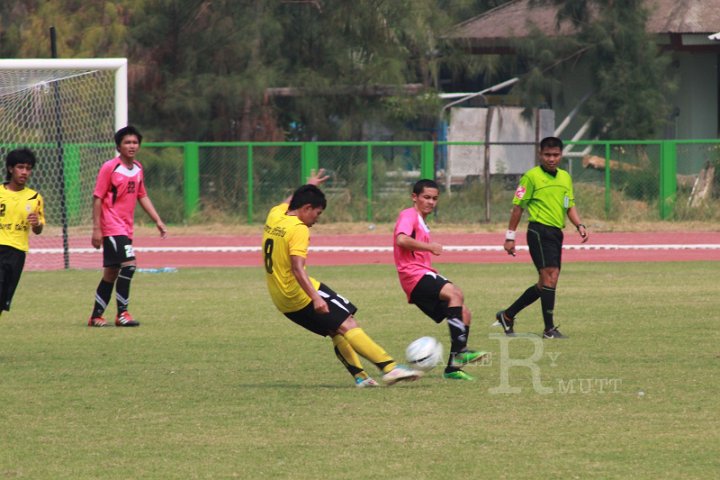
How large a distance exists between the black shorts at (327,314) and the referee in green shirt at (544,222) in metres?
3.31

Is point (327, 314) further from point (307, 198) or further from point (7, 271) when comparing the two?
point (7, 271)

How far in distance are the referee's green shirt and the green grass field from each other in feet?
3.70

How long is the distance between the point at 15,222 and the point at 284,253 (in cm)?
314

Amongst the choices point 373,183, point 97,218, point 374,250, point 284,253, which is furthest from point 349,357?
point 373,183

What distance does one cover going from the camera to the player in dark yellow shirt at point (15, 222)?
1105cm

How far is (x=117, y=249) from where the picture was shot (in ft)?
43.3

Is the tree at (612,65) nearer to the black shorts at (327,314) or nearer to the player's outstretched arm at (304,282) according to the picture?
the black shorts at (327,314)

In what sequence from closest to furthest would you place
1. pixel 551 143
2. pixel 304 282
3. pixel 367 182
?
1. pixel 304 282
2. pixel 551 143
3. pixel 367 182

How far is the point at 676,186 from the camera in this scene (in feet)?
99.8

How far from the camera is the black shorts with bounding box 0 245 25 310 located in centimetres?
1101

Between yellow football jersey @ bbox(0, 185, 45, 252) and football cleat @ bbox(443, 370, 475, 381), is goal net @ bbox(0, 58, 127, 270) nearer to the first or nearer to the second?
yellow football jersey @ bbox(0, 185, 45, 252)

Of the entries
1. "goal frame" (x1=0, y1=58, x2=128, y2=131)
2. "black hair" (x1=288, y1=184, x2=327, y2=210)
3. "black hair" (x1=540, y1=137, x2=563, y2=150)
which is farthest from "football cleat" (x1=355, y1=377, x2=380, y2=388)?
"goal frame" (x1=0, y1=58, x2=128, y2=131)

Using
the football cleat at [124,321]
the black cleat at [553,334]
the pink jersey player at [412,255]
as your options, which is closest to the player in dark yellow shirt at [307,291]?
the pink jersey player at [412,255]

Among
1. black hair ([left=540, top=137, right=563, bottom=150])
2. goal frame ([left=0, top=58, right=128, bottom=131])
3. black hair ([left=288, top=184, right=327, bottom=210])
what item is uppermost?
goal frame ([left=0, top=58, right=128, bottom=131])
